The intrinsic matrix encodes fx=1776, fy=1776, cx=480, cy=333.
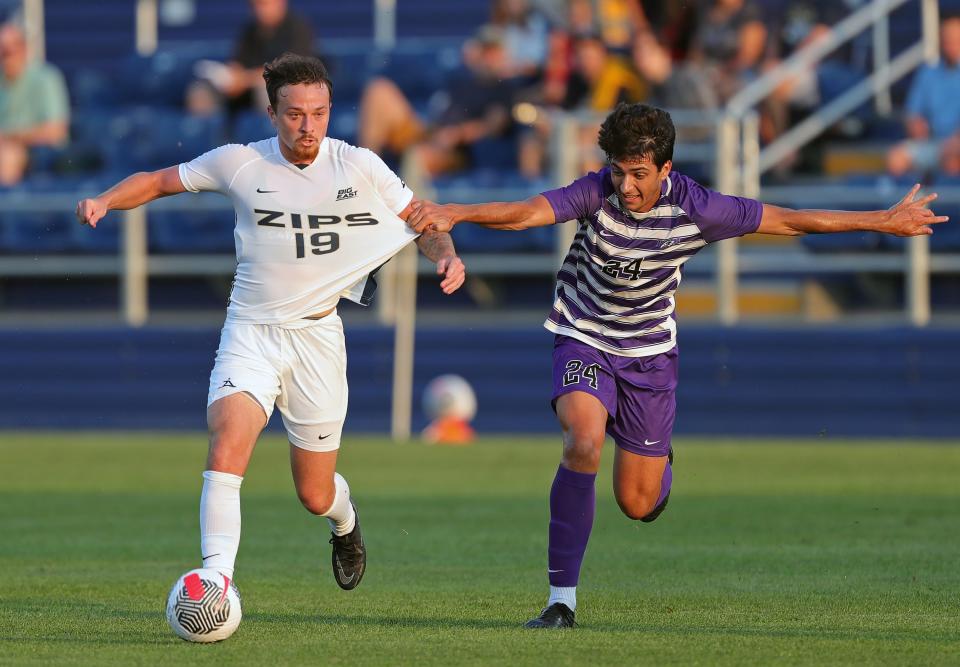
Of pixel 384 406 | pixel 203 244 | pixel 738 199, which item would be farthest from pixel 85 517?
pixel 203 244

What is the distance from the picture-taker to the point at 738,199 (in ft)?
25.2

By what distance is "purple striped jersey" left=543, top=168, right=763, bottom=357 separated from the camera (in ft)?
25.1

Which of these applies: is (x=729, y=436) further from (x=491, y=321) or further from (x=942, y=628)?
(x=942, y=628)

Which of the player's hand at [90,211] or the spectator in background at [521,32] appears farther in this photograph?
the spectator in background at [521,32]

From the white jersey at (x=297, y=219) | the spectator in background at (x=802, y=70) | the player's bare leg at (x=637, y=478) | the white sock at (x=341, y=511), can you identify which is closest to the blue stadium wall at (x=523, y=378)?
the spectator in background at (x=802, y=70)

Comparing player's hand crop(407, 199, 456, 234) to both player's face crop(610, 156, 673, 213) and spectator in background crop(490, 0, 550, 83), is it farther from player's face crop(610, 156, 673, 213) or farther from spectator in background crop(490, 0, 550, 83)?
spectator in background crop(490, 0, 550, 83)

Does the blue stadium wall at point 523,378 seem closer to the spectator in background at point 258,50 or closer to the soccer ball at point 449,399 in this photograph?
the soccer ball at point 449,399

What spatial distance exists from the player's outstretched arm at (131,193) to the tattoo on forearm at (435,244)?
1064mm

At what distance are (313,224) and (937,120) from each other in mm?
11324

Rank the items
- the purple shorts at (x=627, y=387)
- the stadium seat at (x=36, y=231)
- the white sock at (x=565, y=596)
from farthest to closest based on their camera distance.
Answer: the stadium seat at (x=36, y=231) < the purple shorts at (x=627, y=387) < the white sock at (x=565, y=596)

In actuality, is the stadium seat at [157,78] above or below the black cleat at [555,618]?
above

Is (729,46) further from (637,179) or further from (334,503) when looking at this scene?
(637,179)

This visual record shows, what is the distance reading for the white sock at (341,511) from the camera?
8.41 meters

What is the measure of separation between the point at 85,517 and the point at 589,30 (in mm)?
9087
